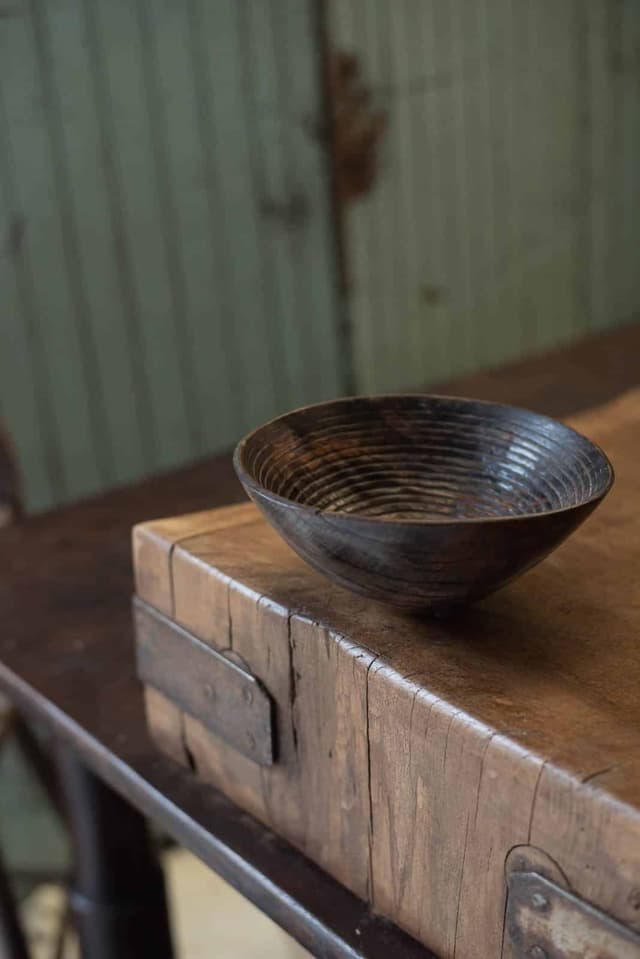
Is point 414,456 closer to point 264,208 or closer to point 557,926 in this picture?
point 557,926

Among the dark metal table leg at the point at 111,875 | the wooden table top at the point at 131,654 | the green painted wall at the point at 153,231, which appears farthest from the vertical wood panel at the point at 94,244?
the dark metal table leg at the point at 111,875

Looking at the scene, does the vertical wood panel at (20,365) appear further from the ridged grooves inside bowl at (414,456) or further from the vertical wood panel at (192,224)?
the ridged grooves inside bowl at (414,456)

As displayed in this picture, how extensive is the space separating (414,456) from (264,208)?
1861mm

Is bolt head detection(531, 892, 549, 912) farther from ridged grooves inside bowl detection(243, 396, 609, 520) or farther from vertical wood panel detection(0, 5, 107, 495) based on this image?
→ vertical wood panel detection(0, 5, 107, 495)

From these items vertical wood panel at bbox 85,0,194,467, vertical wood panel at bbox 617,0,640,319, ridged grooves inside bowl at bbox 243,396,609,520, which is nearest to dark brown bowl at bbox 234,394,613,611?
ridged grooves inside bowl at bbox 243,396,609,520

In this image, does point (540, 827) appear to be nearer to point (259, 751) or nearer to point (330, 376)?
point (259, 751)

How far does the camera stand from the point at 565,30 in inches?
129

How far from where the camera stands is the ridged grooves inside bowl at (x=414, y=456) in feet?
3.37

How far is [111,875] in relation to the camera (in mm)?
1555

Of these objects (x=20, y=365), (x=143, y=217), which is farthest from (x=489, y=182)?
(x=20, y=365)

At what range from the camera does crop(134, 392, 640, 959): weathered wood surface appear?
811 millimetres

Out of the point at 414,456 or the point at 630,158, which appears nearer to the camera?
the point at 414,456

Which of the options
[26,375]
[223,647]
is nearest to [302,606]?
[223,647]

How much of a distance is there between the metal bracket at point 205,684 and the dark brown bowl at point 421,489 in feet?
0.56
